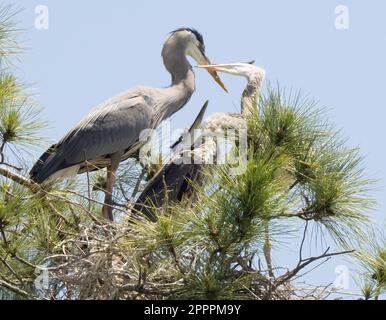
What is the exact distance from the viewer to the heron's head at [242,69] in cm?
656

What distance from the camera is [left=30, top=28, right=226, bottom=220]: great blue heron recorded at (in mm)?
6203

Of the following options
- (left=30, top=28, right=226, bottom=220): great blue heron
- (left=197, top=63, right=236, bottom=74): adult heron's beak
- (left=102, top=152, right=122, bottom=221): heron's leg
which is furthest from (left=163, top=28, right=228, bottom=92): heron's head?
(left=102, top=152, right=122, bottom=221): heron's leg

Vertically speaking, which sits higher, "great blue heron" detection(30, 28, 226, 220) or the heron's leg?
"great blue heron" detection(30, 28, 226, 220)

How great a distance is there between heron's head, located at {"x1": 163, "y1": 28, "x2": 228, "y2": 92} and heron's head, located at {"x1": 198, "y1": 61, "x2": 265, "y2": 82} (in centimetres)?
17

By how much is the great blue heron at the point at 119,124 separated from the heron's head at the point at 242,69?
201mm

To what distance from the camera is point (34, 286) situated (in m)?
4.83

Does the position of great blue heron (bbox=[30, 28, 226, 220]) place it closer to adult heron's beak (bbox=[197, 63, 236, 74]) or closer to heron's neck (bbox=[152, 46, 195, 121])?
heron's neck (bbox=[152, 46, 195, 121])

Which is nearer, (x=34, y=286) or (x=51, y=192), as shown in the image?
(x=34, y=286)

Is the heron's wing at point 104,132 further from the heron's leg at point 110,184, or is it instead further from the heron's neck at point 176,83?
the heron's neck at point 176,83

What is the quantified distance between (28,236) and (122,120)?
5.75ft

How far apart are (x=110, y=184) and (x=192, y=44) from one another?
51.8 inches
